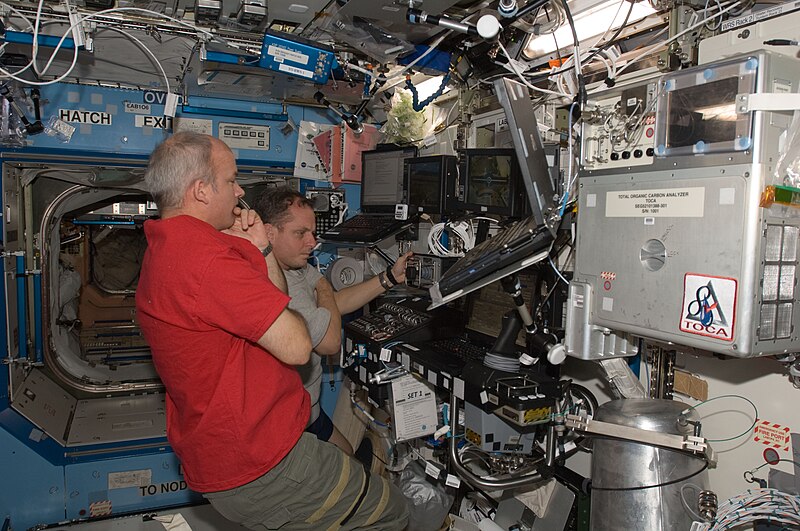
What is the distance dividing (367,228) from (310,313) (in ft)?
3.72

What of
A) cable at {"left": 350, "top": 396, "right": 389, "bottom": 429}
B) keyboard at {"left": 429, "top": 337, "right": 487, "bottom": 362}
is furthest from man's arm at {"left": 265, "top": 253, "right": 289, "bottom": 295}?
cable at {"left": 350, "top": 396, "right": 389, "bottom": 429}

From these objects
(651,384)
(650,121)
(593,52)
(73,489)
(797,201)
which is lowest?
(73,489)

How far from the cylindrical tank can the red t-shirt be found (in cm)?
122

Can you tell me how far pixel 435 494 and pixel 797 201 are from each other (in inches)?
110

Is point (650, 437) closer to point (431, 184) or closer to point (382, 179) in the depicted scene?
point (431, 184)

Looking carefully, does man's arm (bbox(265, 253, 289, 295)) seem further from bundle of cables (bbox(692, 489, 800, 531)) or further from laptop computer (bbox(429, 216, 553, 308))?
bundle of cables (bbox(692, 489, 800, 531))

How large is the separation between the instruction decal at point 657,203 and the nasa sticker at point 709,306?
8.0 inches

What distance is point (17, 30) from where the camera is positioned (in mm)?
2814

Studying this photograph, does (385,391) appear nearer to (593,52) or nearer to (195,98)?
(593,52)

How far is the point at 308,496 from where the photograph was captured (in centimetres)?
228

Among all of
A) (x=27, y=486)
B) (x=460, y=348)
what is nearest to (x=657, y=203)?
(x=460, y=348)

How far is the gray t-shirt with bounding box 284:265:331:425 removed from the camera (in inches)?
112

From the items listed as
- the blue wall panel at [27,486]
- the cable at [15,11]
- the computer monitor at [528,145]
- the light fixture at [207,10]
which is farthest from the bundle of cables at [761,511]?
the blue wall panel at [27,486]

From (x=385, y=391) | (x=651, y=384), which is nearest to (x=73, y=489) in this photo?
(x=385, y=391)
